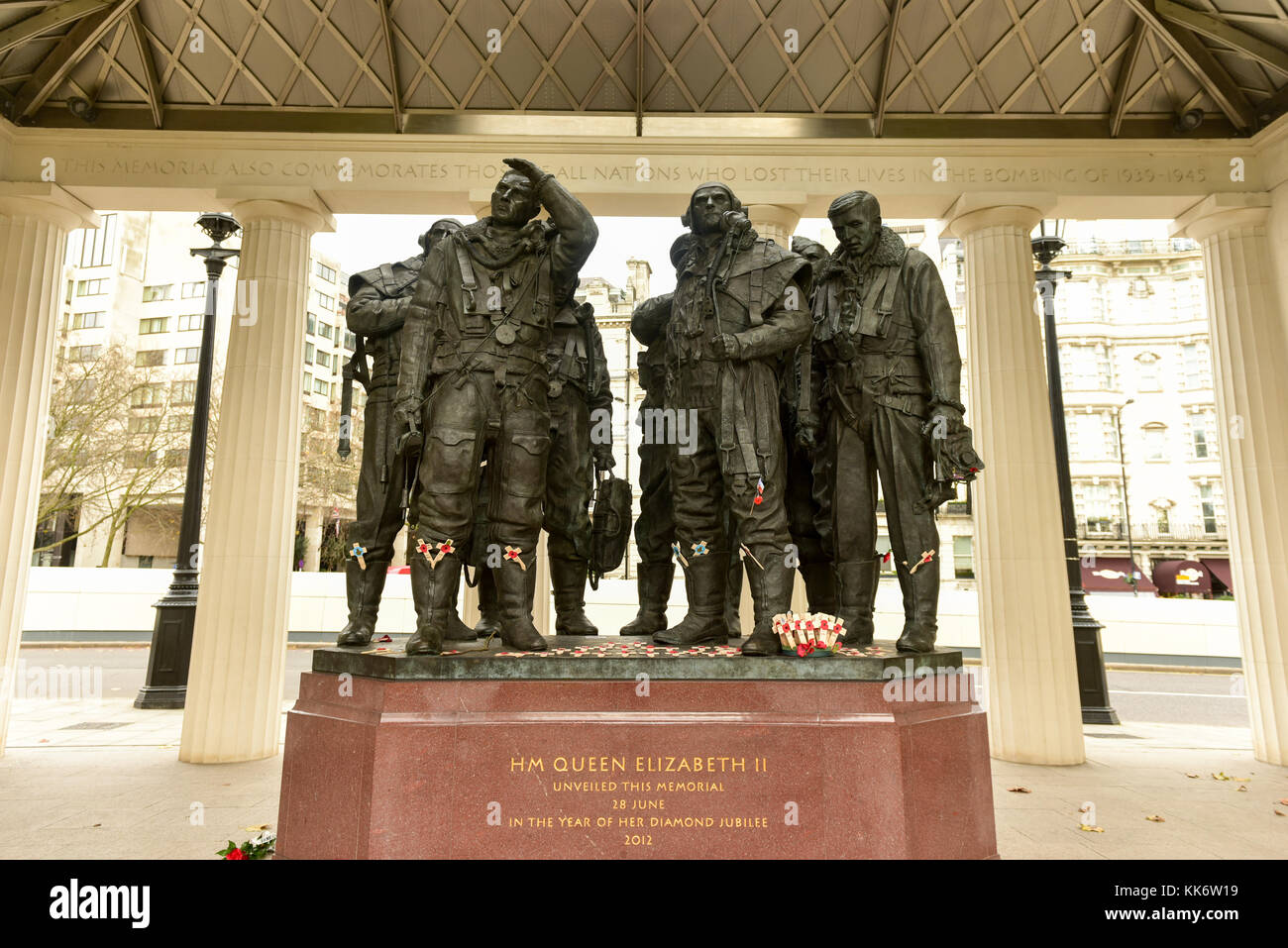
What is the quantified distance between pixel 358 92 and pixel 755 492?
773 centimetres

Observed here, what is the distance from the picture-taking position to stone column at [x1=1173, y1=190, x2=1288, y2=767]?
28.9 ft

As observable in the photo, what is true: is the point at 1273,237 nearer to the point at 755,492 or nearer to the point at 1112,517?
the point at 755,492

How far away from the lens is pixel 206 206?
973 centimetres

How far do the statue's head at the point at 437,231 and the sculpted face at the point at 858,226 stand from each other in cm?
262

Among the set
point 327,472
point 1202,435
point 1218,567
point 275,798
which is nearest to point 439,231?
point 275,798

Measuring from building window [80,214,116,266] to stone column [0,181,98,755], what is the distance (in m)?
30.7

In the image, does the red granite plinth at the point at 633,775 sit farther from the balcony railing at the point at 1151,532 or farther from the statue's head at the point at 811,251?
the balcony railing at the point at 1151,532

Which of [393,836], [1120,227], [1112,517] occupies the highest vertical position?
[1120,227]

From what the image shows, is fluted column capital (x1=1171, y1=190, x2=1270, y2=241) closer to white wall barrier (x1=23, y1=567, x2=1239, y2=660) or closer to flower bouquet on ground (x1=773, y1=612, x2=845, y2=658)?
white wall barrier (x1=23, y1=567, x2=1239, y2=660)

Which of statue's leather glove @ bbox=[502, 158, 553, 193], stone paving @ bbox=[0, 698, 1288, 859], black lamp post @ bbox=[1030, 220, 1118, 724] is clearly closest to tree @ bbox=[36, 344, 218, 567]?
stone paving @ bbox=[0, 698, 1288, 859]

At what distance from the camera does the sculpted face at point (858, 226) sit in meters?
5.30

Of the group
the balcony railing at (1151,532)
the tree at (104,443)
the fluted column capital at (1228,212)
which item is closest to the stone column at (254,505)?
the fluted column capital at (1228,212)
